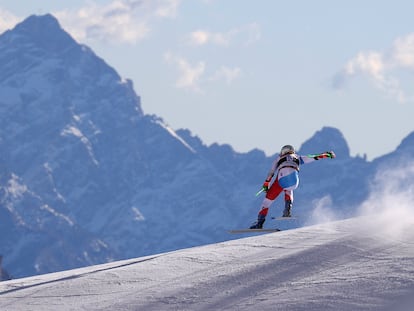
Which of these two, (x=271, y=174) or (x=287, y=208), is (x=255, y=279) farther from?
(x=287, y=208)

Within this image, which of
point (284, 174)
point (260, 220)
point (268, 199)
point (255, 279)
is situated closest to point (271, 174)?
point (284, 174)

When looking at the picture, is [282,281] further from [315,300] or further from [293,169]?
[293,169]

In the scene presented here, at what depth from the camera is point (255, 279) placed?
1692 centimetres

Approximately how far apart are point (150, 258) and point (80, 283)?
9.71 ft

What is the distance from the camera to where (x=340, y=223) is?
78.4 ft

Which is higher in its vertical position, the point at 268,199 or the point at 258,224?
the point at 268,199

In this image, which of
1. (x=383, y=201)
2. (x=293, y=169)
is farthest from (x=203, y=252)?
(x=383, y=201)

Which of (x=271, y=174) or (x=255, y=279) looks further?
(x=271, y=174)

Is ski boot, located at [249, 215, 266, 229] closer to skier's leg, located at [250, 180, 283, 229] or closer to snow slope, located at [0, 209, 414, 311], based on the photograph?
skier's leg, located at [250, 180, 283, 229]

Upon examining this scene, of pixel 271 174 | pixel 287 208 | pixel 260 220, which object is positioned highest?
pixel 271 174

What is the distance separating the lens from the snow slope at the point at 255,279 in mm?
15070

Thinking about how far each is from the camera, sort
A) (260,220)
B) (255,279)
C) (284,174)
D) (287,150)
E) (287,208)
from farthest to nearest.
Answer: (287,208)
(260,220)
(287,150)
(284,174)
(255,279)

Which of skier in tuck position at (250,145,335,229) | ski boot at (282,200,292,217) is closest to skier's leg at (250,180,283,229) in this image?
skier in tuck position at (250,145,335,229)

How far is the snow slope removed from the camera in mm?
15070
